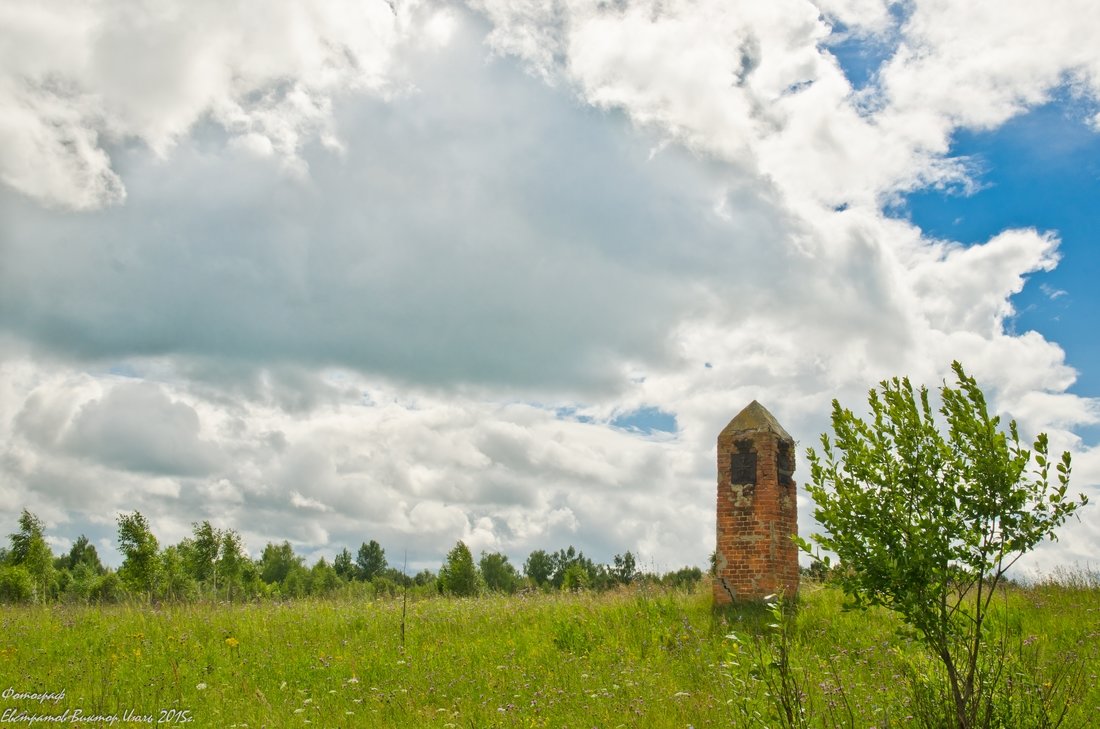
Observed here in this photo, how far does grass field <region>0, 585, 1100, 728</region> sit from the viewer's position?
8281 mm

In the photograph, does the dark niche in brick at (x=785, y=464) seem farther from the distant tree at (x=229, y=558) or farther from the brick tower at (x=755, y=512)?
the distant tree at (x=229, y=558)

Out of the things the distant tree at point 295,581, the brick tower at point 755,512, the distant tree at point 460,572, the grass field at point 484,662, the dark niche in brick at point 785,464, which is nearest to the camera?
the grass field at point 484,662

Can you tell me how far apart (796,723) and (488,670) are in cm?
612

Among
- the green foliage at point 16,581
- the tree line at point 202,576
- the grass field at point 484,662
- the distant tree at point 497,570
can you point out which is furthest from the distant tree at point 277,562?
the grass field at point 484,662

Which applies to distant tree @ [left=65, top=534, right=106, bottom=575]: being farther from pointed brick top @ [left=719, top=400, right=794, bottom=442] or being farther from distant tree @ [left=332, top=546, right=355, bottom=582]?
pointed brick top @ [left=719, top=400, right=794, bottom=442]

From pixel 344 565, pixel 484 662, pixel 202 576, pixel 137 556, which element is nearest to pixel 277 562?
pixel 344 565

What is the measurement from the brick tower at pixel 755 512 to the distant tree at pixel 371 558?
89.4 metres

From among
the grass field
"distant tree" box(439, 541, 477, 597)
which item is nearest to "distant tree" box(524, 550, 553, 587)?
"distant tree" box(439, 541, 477, 597)

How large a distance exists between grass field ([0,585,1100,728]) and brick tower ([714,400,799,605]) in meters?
0.59

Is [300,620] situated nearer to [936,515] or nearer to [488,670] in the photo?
[488,670]

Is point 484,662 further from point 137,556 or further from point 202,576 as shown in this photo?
point 202,576

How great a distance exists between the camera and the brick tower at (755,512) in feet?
41.4

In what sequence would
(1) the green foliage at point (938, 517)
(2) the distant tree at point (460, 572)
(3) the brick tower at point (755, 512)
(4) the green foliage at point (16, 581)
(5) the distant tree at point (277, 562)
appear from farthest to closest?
(5) the distant tree at point (277, 562)
(2) the distant tree at point (460, 572)
(4) the green foliage at point (16, 581)
(3) the brick tower at point (755, 512)
(1) the green foliage at point (938, 517)

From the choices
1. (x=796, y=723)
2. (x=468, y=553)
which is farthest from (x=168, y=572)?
(x=796, y=723)
